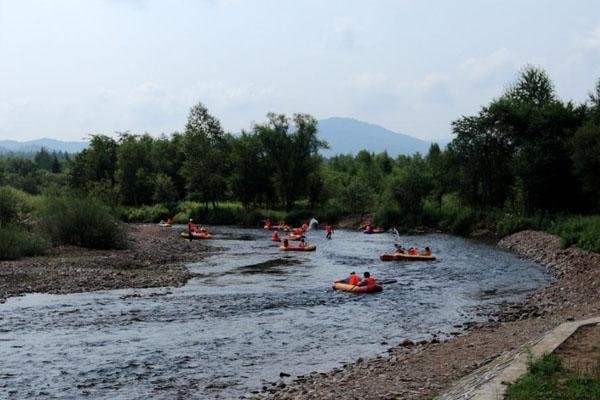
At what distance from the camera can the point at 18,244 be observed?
119ft

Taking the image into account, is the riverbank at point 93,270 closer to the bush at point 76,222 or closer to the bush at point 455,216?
the bush at point 76,222

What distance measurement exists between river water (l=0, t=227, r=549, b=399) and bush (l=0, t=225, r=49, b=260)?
9.89 meters

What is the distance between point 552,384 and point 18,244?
112 feet

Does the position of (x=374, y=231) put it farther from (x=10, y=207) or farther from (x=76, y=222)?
(x=10, y=207)

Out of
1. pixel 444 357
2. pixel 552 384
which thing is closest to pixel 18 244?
pixel 444 357

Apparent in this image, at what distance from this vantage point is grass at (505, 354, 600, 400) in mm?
9086

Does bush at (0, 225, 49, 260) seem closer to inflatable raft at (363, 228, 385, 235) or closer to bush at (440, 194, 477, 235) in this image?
inflatable raft at (363, 228, 385, 235)

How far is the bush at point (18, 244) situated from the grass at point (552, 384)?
106 feet

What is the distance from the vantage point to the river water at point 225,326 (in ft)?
50.2

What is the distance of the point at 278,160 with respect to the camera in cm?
8662

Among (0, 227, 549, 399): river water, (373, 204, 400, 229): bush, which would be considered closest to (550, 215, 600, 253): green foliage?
(0, 227, 549, 399): river water

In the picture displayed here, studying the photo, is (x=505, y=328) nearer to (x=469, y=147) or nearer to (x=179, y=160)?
(x=469, y=147)

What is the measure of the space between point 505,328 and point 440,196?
51.9 metres

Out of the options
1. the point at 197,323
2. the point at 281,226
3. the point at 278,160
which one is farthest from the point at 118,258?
the point at 278,160
